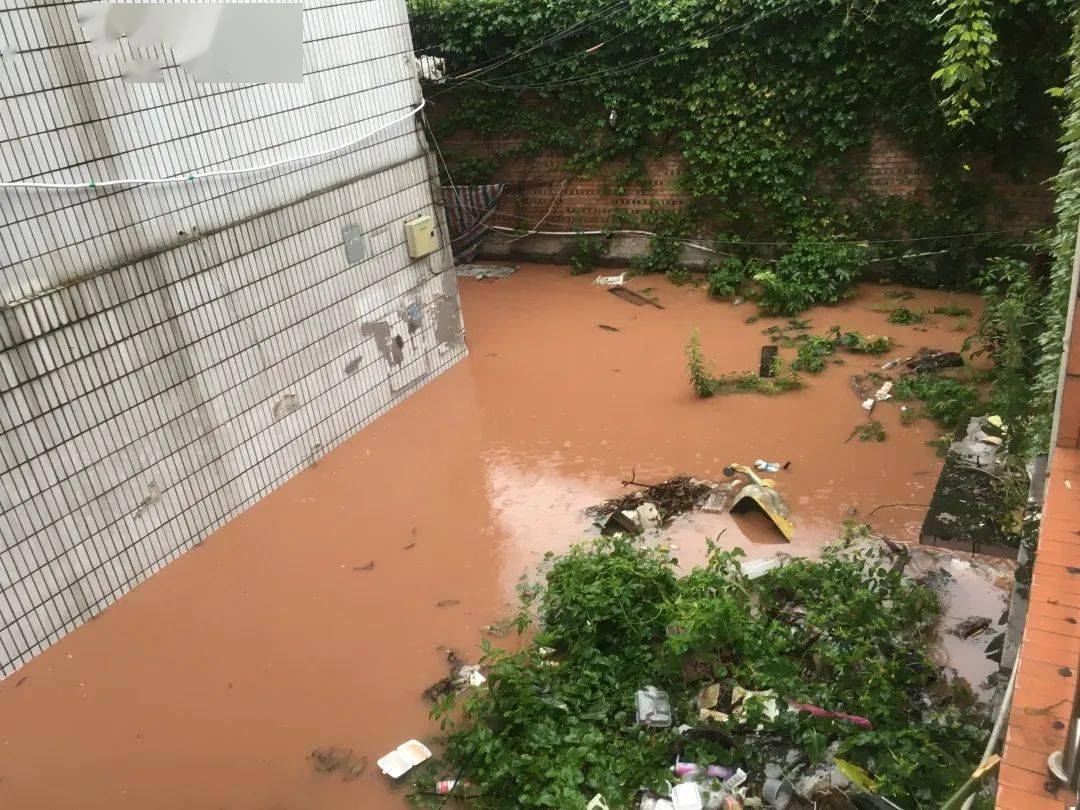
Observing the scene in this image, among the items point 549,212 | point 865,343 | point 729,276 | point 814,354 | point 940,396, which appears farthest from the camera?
point 549,212

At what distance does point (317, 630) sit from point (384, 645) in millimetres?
472

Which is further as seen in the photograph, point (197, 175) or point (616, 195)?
point (616, 195)

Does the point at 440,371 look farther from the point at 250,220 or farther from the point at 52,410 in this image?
the point at 52,410

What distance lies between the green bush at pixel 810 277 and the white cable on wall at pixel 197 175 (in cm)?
399

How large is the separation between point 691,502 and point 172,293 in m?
3.64

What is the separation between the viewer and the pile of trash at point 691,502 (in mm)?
5582

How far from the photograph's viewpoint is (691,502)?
5.80m

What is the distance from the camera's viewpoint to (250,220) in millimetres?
5574

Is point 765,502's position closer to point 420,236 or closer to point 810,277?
point 420,236

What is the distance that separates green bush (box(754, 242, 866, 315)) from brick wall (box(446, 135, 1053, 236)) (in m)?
0.86

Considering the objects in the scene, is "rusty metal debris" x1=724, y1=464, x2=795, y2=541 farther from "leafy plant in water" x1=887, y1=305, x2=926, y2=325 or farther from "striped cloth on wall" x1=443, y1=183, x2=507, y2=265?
"striped cloth on wall" x1=443, y1=183, x2=507, y2=265

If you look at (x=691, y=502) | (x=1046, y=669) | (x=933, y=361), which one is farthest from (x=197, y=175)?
(x=933, y=361)

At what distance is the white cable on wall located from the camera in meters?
4.31

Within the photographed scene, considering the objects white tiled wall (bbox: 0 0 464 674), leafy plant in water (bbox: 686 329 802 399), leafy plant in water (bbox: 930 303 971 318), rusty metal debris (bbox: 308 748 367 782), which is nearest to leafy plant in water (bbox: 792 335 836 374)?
leafy plant in water (bbox: 686 329 802 399)
